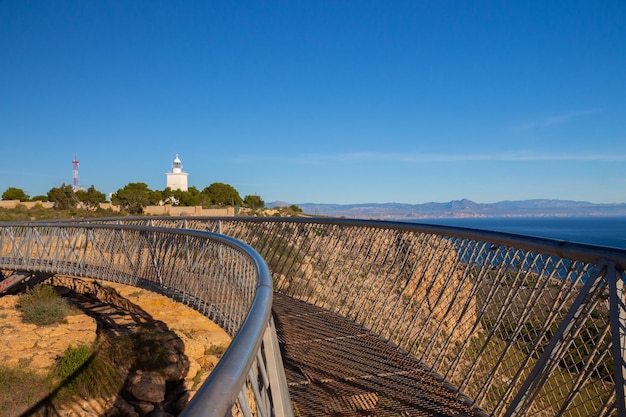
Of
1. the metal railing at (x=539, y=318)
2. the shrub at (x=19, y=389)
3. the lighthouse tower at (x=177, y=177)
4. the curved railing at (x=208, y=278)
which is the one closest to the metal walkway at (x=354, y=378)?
the metal railing at (x=539, y=318)

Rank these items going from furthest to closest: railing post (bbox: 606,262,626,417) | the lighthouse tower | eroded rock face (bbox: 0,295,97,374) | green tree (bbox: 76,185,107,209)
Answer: the lighthouse tower → green tree (bbox: 76,185,107,209) → eroded rock face (bbox: 0,295,97,374) → railing post (bbox: 606,262,626,417)

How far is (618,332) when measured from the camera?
265cm

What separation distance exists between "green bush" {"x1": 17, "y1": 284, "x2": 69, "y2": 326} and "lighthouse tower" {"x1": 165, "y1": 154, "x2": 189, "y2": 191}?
213ft

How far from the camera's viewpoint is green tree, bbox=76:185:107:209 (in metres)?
55.4

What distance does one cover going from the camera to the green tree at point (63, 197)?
52938 millimetres

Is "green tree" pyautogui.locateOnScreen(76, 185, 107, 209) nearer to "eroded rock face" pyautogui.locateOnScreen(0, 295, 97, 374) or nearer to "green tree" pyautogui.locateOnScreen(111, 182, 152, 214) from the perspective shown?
"green tree" pyautogui.locateOnScreen(111, 182, 152, 214)

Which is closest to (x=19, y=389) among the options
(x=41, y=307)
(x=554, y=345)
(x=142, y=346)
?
(x=142, y=346)

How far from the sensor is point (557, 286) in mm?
3482

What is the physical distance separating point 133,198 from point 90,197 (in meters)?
7.24

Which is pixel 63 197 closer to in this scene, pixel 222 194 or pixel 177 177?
pixel 222 194

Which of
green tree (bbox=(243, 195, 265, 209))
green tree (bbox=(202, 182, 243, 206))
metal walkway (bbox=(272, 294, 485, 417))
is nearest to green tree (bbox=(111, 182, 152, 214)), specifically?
green tree (bbox=(202, 182, 243, 206))

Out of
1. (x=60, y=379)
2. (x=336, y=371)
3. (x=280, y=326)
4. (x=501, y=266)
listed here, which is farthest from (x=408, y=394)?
(x=60, y=379)

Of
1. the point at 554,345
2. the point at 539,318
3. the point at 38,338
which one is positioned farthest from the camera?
the point at 38,338

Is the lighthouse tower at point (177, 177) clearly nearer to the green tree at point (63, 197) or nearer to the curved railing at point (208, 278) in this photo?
the green tree at point (63, 197)
